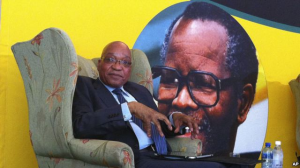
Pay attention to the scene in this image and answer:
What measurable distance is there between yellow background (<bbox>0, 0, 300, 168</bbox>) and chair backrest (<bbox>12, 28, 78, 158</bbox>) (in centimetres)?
50

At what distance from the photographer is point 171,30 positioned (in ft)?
12.5

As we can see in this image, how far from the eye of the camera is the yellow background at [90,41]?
302cm

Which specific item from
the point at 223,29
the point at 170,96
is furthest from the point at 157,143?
the point at 223,29

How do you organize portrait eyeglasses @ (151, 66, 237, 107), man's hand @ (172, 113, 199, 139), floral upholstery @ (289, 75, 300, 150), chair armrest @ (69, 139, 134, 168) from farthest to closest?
floral upholstery @ (289, 75, 300, 150), portrait eyeglasses @ (151, 66, 237, 107), man's hand @ (172, 113, 199, 139), chair armrest @ (69, 139, 134, 168)

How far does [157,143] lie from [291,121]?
2.21 m

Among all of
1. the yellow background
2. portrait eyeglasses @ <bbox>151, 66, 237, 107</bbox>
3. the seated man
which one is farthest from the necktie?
portrait eyeglasses @ <bbox>151, 66, 237, 107</bbox>

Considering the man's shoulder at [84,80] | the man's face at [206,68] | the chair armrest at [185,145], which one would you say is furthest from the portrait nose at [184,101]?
the man's shoulder at [84,80]

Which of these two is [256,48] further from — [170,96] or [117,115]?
[117,115]

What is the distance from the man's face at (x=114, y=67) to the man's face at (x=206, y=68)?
38.9 inches

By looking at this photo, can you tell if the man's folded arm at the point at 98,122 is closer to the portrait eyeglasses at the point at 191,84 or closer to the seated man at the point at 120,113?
the seated man at the point at 120,113

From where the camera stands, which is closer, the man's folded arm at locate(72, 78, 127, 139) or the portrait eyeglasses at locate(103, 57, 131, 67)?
the man's folded arm at locate(72, 78, 127, 139)

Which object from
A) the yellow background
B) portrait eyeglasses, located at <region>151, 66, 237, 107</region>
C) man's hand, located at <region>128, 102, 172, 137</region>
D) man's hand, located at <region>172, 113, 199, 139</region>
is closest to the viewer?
man's hand, located at <region>128, 102, 172, 137</region>

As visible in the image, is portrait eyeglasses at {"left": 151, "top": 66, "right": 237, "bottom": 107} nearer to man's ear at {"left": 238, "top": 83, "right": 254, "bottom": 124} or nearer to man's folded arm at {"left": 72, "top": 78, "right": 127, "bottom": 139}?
man's ear at {"left": 238, "top": 83, "right": 254, "bottom": 124}

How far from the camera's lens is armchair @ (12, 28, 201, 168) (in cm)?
230
